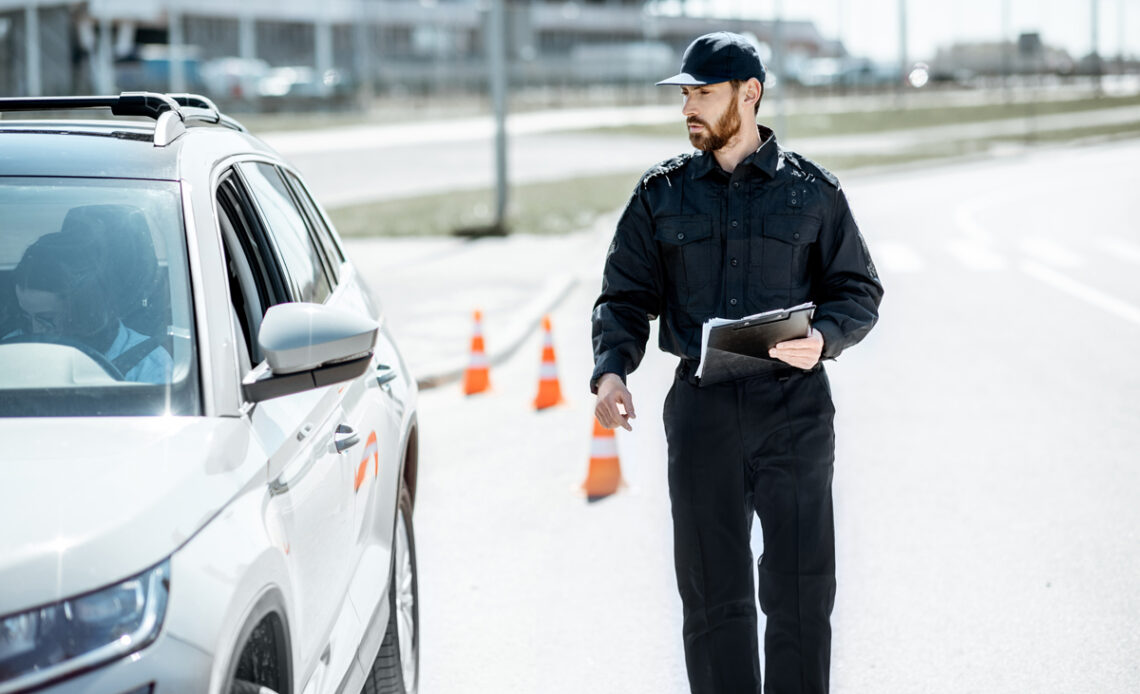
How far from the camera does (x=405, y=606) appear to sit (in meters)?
4.64

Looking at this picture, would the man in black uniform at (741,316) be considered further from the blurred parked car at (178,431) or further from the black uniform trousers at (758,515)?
the blurred parked car at (178,431)

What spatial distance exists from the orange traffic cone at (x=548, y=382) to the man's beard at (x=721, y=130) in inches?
227

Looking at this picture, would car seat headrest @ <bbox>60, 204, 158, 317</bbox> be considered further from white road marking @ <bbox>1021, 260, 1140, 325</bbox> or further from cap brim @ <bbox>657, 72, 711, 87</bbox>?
white road marking @ <bbox>1021, 260, 1140, 325</bbox>

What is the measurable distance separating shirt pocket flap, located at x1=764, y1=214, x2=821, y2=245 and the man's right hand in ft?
1.74

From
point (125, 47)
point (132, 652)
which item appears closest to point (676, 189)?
point (132, 652)

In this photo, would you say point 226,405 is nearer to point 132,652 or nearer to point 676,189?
point 132,652

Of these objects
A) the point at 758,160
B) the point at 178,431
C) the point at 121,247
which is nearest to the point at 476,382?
the point at 758,160

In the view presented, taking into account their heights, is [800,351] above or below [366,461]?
above

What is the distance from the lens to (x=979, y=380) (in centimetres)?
1027

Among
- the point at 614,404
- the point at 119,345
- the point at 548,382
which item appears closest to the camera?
the point at 119,345

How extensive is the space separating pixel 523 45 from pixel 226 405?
1964 centimetres

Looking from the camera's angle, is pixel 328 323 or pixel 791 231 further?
pixel 791 231

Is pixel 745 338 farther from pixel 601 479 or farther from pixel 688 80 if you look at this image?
pixel 601 479

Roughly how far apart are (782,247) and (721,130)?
33 centimetres
